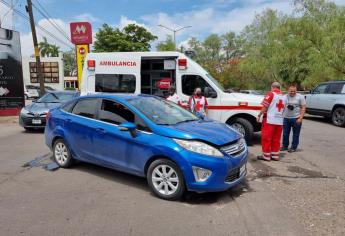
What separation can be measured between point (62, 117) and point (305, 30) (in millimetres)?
23364

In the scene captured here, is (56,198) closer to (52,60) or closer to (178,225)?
(178,225)

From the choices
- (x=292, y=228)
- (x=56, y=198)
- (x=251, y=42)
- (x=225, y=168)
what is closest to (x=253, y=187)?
(x=225, y=168)

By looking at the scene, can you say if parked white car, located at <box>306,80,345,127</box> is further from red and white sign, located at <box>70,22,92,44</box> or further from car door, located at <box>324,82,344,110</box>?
red and white sign, located at <box>70,22,92,44</box>

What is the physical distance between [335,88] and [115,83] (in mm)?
9396

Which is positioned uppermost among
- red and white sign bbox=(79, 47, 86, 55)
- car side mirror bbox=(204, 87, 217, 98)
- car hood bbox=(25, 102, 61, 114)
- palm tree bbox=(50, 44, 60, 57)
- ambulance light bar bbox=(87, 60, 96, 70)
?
palm tree bbox=(50, 44, 60, 57)

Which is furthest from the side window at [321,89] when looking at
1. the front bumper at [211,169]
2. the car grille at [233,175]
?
the front bumper at [211,169]

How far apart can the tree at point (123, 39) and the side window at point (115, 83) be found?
37.1 metres

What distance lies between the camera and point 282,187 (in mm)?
5250

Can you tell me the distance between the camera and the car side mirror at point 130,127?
4813 millimetres

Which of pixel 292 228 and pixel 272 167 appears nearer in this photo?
pixel 292 228

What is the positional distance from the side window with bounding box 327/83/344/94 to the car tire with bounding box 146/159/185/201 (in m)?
11.1

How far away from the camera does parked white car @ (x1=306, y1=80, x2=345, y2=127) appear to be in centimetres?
1287

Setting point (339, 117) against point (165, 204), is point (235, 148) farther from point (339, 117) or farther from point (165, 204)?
point (339, 117)

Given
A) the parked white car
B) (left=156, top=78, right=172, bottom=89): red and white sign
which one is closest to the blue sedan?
(left=156, top=78, right=172, bottom=89): red and white sign
